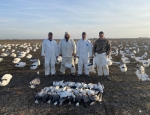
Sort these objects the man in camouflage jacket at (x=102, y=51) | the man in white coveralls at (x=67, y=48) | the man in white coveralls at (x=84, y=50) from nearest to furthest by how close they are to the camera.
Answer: the man in camouflage jacket at (x=102, y=51) → the man in white coveralls at (x=84, y=50) → the man in white coveralls at (x=67, y=48)

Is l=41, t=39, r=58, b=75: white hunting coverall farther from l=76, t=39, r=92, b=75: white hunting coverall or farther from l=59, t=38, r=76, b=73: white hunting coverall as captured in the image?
l=76, t=39, r=92, b=75: white hunting coverall

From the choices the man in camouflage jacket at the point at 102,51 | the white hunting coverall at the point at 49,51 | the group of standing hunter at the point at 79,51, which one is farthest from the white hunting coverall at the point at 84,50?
the white hunting coverall at the point at 49,51

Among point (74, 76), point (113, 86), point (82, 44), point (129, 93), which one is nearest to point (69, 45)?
point (82, 44)

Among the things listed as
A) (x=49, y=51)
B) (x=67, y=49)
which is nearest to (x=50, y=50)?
(x=49, y=51)

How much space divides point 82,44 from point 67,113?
511 centimetres

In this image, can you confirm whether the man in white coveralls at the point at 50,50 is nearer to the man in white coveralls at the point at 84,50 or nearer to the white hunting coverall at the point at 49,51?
the white hunting coverall at the point at 49,51

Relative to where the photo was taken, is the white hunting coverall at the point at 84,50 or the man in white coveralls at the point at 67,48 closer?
the white hunting coverall at the point at 84,50

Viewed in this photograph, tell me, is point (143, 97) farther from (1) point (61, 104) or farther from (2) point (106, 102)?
(1) point (61, 104)

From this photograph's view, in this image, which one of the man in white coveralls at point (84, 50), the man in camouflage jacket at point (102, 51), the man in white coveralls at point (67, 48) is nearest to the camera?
the man in camouflage jacket at point (102, 51)

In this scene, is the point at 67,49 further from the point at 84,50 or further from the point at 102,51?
the point at 102,51

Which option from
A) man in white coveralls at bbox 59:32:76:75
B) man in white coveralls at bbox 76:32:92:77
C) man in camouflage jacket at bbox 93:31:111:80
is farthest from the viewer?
man in white coveralls at bbox 59:32:76:75

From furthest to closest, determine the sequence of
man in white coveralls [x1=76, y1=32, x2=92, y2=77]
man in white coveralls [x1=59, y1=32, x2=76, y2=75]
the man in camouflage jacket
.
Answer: man in white coveralls [x1=59, y1=32, x2=76, y2=75]
man in white coveralls [x1=76, y1=32, x2=92, y2=77]
the man in camouflage jacket

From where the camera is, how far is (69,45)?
11.2 meters

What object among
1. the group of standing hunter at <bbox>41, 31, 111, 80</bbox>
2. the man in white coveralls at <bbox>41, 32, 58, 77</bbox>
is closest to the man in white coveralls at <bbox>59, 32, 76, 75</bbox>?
the group of standing hunter at <bbox>41, 31, 111, 80</bbox>
